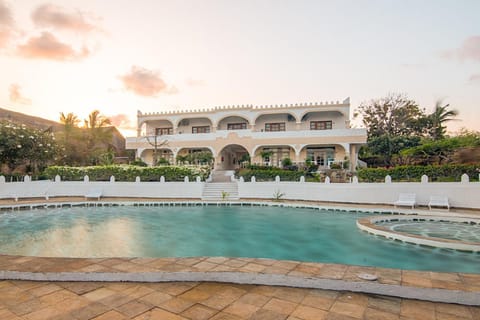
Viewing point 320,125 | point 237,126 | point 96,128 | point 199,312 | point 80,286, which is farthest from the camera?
point 96,128

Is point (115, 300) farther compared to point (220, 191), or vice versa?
point (220, 191)

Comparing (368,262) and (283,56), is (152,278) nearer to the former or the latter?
(368,262)

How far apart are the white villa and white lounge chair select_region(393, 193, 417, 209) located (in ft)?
33.1

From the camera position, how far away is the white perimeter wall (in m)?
12.5

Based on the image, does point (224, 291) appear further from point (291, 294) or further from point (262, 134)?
point (262, 134)

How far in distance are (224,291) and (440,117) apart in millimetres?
33291

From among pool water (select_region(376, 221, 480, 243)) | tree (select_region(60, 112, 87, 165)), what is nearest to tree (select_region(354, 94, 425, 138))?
pool water (select_region(376, 221, 480, 243))

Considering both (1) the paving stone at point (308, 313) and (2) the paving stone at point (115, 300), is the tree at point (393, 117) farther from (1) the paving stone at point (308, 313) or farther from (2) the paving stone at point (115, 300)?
(2) the paving stone at point (115, 300)

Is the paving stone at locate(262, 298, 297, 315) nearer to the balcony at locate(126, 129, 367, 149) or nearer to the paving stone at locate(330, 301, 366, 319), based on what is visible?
the paving stone at locate(330, 301, 366, 319)

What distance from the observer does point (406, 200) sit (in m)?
12.7

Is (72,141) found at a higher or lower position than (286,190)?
higher

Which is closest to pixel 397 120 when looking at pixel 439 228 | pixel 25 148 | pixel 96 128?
pixel 439 228

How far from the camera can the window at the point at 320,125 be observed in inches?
1036

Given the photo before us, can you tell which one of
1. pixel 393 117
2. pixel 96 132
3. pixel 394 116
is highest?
pixel 394 116
